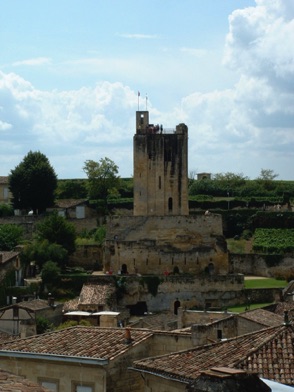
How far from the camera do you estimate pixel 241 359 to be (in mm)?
16844

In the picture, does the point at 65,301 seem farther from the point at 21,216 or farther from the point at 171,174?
the point at 21,216

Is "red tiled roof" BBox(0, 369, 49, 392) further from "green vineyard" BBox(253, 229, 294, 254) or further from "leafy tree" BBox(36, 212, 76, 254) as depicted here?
"green vineyard" BBox(253, 229, 294, 254)

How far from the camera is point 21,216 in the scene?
282ft

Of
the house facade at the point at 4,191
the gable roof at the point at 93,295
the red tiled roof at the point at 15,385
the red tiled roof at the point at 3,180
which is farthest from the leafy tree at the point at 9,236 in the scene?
the red tiled roof at the point at 15,385

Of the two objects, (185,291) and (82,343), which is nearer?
(82,343)

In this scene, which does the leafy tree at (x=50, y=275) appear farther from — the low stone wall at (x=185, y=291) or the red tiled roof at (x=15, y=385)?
the red tiled roof at (x=15, y=385)

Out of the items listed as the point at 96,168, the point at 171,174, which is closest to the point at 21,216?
the point at 96,168

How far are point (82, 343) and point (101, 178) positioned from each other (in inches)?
2937

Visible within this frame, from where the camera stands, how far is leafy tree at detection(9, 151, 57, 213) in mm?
90812

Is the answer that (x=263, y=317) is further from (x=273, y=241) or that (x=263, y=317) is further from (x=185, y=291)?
(x=273, y=241)

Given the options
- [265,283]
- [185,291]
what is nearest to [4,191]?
[185,291]

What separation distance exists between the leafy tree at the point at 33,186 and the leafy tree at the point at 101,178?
440cm

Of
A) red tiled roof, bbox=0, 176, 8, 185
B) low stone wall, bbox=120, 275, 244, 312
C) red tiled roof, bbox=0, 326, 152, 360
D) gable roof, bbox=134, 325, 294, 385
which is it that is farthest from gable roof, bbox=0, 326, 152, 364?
red tiled roof, bbox=0, 176, 8, 185

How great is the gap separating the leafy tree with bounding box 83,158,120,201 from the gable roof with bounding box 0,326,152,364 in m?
72.1
